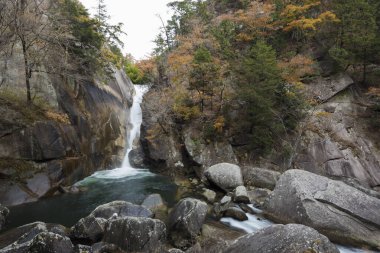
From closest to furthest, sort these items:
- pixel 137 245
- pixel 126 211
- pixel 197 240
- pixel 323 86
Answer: pixel 137 245 < pixel 197 240 < pixel 126 211 < pixel 323 86

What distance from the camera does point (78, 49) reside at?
18922 millimetres

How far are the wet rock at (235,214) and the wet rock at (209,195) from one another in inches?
80.7

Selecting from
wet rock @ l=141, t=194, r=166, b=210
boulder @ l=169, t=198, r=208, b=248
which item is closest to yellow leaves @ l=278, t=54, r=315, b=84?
wet rock @ l=141, t=194, r=166, b=210

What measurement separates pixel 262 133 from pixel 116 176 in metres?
9.61

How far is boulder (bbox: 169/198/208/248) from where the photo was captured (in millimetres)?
9625

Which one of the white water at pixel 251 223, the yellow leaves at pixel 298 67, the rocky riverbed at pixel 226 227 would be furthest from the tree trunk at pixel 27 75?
the yellow leaves at pixel 298 67

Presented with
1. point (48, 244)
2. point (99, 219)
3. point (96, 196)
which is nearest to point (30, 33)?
point (96, 196)

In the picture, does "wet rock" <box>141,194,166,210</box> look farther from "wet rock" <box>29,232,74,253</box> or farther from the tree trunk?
the tree trunk

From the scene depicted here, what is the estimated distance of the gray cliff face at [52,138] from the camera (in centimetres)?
1338

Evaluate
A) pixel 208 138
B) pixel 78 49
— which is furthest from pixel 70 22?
pixel 208 138

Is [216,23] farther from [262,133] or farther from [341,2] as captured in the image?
[262,133]

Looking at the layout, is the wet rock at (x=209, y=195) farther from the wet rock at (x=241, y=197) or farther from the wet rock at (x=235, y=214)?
the wet rock at (x=235, y=214)

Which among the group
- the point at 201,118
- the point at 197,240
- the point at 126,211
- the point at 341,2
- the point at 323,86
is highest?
the point at 341,2

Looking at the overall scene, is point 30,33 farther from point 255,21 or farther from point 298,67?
point 298,67
